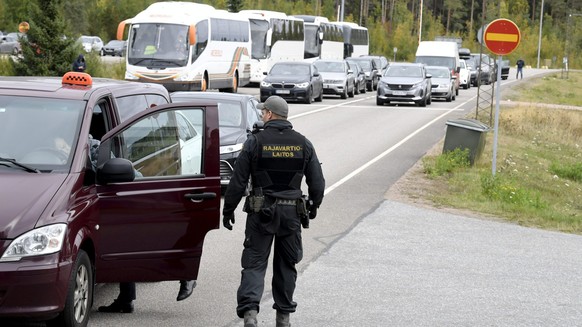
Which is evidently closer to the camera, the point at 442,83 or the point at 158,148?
the point at 158,148

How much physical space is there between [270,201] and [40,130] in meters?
1.72

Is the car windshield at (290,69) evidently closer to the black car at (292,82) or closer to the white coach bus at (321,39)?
the black car at (292,82)

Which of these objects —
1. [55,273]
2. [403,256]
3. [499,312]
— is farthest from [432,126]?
[55,273]

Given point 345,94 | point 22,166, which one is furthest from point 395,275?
point 345,94

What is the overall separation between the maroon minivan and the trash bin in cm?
1248

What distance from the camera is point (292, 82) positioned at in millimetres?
39719

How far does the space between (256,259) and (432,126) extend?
2550 cm

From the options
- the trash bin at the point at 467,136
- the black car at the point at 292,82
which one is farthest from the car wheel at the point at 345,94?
the trash bin at the point at 467,136

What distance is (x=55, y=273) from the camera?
6.68 m

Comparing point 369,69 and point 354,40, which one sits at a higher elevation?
point 354,40

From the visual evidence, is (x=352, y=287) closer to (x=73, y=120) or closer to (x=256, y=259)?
(x=256, y=259)

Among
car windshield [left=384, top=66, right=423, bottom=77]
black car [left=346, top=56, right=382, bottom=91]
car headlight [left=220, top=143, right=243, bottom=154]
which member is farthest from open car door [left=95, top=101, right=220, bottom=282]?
black car [left=346, top=56, right=382, bottom=91]

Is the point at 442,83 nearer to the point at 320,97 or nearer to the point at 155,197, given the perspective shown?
the point at 320,97

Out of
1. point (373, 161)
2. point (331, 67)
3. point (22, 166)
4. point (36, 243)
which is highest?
point (22, 166)
